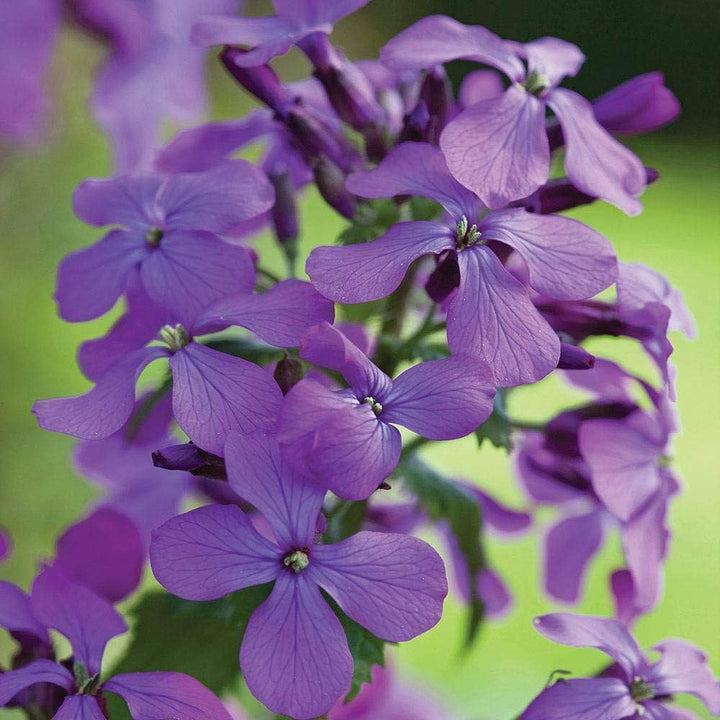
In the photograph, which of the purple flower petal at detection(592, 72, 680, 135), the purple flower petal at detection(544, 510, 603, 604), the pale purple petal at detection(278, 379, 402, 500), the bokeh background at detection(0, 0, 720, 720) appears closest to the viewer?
the pale purple petal at detection(278, 379, 402, 500)

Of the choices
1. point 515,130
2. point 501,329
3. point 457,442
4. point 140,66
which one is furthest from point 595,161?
point 457,442

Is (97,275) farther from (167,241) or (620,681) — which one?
(620,681)

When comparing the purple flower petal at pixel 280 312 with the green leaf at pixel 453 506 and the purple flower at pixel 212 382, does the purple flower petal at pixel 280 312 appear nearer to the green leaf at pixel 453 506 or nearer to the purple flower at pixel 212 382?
the purple flower at pixel 212 382

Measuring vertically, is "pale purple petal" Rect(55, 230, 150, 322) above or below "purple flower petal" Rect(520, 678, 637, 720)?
above

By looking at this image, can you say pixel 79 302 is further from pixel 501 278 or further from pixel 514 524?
Answer: pixel 514 524

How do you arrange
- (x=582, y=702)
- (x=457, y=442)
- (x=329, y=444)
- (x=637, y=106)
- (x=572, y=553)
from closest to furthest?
(x=329, y=444)
(x=582, y=702)
(x=637, y=106)
(x=572, y=553)
(x=457, y=442)

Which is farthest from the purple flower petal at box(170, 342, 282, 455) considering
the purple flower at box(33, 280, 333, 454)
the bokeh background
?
the bokeh background

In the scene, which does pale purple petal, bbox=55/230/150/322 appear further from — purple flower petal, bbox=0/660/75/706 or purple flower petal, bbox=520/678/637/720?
purple flower petal, bbox=520/678/637/720

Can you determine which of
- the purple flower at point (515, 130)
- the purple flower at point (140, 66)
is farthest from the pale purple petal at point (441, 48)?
the purple flower at point (140, 66)
